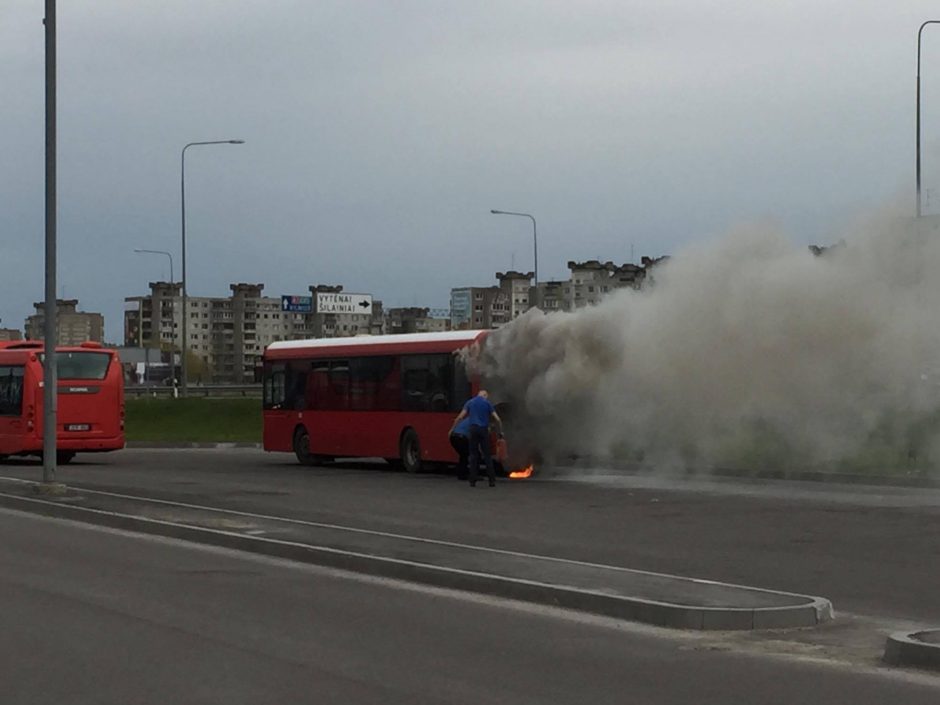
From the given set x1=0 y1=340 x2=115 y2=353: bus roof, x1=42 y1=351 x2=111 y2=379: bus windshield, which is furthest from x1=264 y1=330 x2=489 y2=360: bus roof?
x1=0 y1=340 x2=115 y2=353: bus roof

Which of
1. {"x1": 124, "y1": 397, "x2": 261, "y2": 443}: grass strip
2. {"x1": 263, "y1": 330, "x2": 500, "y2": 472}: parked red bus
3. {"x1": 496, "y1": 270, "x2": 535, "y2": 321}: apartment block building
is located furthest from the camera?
{"x1": 496, "y1": 270, "x2": 535, "y2": 321}: apartment block building

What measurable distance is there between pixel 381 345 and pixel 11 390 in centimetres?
1088

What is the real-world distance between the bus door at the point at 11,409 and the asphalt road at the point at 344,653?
920 inches

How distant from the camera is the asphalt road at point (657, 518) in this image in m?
13.6

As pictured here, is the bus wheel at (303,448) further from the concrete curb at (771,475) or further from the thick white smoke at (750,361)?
the thick white smoke at (750,361)

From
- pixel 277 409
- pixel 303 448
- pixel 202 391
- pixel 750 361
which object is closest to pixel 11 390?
pixel 277 409

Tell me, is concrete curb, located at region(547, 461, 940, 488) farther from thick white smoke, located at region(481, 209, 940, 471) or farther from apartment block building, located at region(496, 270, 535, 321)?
apartment block building, located at region(496, 270, 535, 321)

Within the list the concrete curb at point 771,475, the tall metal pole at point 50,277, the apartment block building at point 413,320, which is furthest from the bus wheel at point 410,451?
the apartment block building at point 413,320

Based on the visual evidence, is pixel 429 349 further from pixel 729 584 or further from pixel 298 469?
pixel 729 584

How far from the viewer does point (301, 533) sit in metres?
16.7

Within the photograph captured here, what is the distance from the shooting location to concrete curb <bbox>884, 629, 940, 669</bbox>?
29.2 ft

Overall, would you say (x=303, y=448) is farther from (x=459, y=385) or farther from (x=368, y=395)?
(x=459, y=385)

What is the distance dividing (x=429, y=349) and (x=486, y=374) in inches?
61.3

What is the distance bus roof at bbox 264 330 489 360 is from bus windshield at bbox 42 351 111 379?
177 inches
